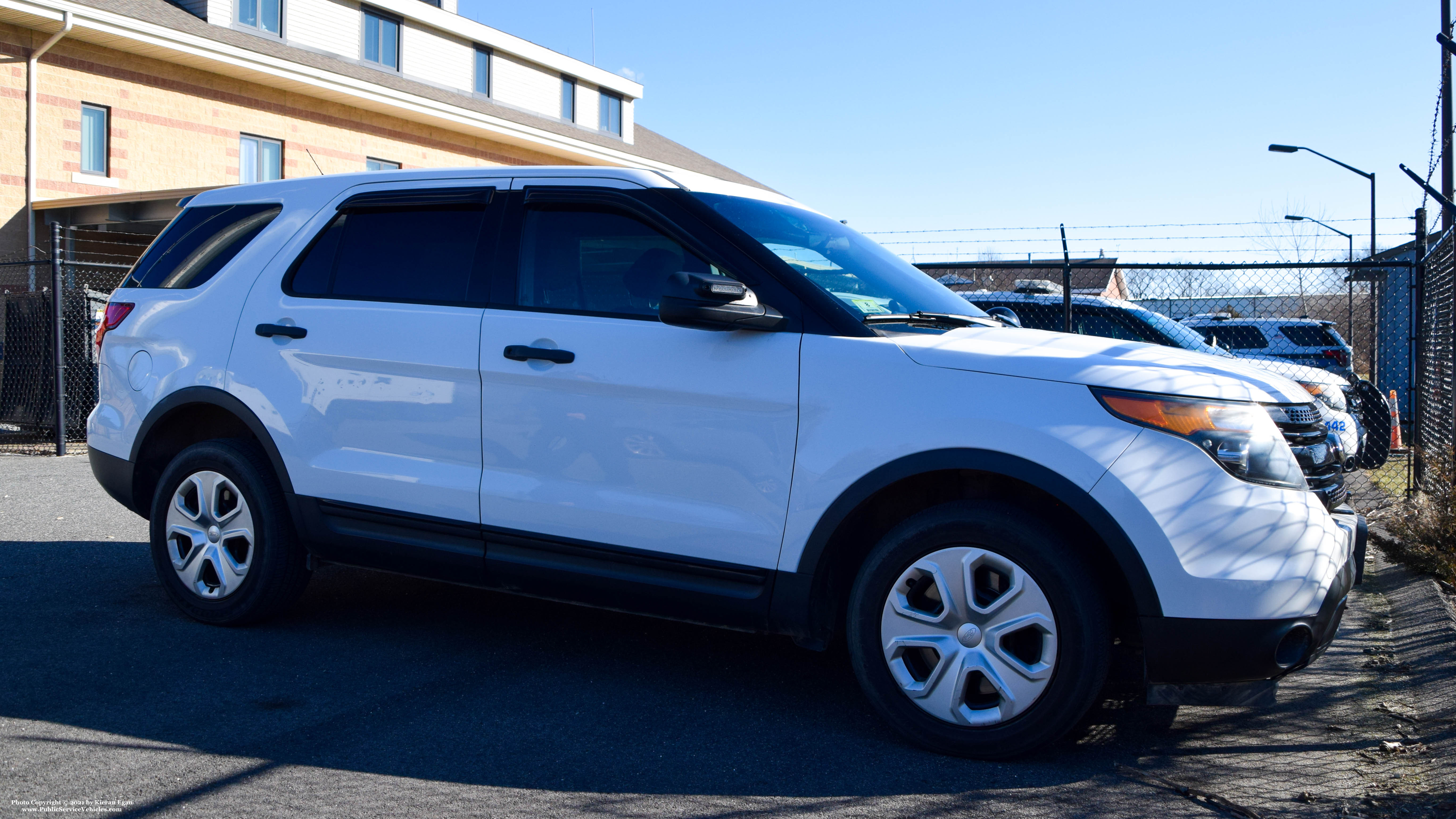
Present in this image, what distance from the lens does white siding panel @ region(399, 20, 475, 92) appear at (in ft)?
90.4

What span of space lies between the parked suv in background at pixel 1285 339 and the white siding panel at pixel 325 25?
1983 centimetres

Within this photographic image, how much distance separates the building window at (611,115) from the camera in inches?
1336

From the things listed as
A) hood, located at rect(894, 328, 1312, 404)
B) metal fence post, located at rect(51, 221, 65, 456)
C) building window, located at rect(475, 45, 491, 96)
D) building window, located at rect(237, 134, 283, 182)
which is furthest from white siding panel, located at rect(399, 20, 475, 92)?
hood, located at rect(894, 328, 1312, 404)

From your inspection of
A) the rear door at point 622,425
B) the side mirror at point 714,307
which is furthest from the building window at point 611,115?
the side mirror at point 714,307

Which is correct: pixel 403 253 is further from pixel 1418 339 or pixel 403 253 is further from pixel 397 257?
pixel 1418 339

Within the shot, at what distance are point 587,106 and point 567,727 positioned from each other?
3129cm

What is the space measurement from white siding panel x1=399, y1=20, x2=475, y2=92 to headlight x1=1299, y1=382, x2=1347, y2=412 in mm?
23613

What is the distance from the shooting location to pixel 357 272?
187 inches

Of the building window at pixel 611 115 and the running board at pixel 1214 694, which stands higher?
the building window at pixel 611 115

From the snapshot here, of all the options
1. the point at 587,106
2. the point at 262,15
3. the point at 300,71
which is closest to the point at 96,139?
the point at 300,71

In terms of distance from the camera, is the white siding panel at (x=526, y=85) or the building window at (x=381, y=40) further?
the white siding panel at (x=526, y=85)

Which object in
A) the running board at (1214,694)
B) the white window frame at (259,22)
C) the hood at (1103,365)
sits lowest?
the running board at (1214,694)

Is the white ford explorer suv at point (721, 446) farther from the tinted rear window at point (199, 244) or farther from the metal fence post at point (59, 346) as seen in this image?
the metal fence post at point (59, 346)

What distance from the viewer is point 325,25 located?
2541 centimetres
